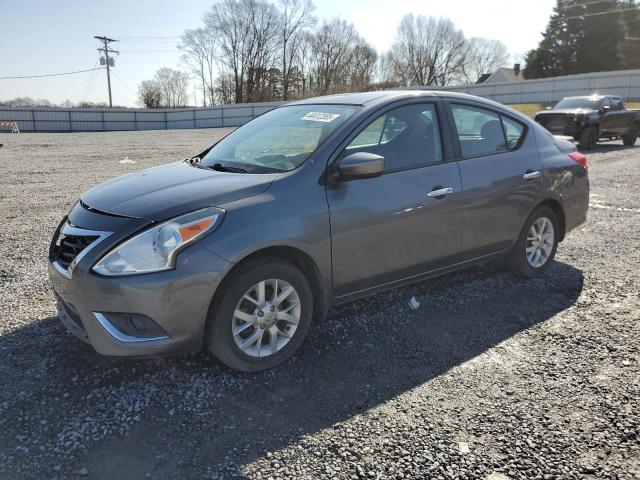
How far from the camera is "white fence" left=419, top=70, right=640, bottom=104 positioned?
35625 mm

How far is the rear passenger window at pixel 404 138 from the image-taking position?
3754mm

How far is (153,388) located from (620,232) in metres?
6.02

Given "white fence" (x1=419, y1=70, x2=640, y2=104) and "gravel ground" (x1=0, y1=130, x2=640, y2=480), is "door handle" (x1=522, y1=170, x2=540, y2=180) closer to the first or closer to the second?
"gravel ground" (x1=0, y1=130, x2=640, y2=480)

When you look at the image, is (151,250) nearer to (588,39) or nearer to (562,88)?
(562,88)

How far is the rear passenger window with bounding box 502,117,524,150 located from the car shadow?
4.76 feet

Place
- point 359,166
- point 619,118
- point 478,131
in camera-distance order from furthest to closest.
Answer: point 619,118 < point 478,131 < point 359,166

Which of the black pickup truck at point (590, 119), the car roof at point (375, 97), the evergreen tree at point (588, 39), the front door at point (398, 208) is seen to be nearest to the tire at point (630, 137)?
the black pickup truck at point (590, 119)

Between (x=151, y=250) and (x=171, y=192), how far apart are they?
1.74 feet

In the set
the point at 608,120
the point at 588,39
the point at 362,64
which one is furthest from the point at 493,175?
the point at 362,64

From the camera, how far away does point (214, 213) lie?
298 cm

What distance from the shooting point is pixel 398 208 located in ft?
12.0

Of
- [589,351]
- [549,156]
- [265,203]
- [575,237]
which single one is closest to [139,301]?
[265,203]

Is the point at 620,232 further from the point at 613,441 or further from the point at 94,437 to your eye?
the point at 94,437

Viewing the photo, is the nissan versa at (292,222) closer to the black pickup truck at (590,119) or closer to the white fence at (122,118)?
the black pickup truck at (590,119)
